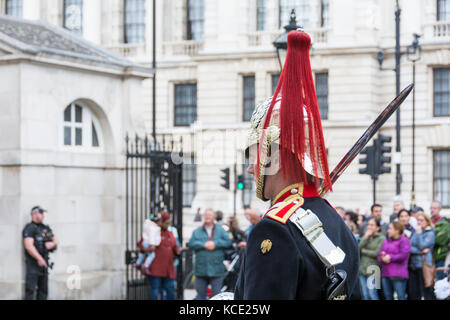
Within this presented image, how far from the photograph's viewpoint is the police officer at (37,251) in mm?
11953

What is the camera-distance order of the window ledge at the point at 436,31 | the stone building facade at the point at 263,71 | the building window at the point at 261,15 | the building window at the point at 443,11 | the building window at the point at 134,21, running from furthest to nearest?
the building window at the point at 134,21 → the building window at the point at 261,15 → the building window at the point at 443,11 → the window ledge at the point at 436,31 → the stone building facade at the point at 263,71

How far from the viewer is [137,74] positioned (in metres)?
14.0

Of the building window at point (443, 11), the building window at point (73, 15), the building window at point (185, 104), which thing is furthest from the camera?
the building window at point (73, 15)

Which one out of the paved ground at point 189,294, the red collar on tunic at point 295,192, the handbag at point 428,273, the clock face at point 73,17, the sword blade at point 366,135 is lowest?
the paved ground at point 189,294

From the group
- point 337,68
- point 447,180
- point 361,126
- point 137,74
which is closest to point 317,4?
point 337,68

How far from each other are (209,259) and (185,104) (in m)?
29.6

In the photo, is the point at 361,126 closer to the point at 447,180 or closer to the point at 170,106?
the point at 447,180

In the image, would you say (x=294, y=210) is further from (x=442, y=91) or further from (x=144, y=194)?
(x=442, y=91)

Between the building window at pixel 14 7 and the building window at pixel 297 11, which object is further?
the building window at pixel 14 7

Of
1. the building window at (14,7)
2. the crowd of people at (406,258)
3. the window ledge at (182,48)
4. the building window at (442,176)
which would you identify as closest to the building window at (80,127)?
the crowd of people at (406,258)

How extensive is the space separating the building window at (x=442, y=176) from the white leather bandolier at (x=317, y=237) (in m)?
35.9

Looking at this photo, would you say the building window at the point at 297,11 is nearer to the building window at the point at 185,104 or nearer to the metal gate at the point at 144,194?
the building window at the point at 185,104

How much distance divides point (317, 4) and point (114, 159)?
2854cm

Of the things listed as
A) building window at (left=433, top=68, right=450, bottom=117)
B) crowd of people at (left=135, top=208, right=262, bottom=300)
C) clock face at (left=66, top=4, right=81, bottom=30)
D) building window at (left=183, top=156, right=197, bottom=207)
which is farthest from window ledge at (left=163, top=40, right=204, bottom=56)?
crowd of people at (left=135, top=208, right=262, bottom=300)
